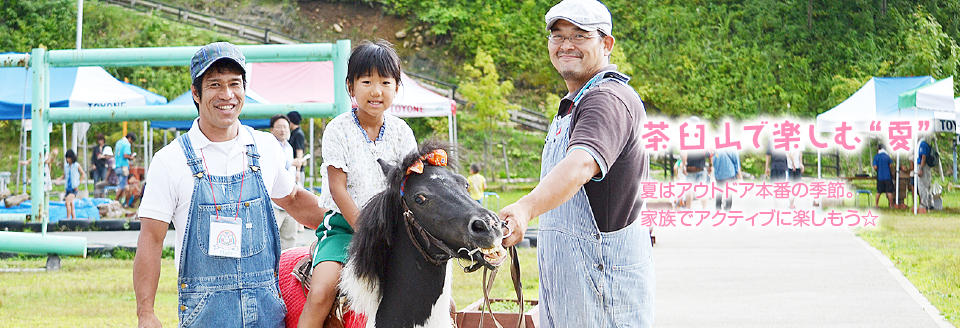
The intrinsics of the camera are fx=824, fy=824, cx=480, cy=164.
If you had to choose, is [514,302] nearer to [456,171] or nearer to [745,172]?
[456,171]

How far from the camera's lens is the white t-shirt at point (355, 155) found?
338 centimetres

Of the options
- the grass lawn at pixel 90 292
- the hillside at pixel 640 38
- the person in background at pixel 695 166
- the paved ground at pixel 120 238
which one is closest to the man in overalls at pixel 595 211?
the grass lawn at pixel 90 292

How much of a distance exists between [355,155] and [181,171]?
0.81m

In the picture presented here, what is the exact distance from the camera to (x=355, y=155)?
134 inches

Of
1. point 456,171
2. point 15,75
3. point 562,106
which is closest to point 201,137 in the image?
point 456,171

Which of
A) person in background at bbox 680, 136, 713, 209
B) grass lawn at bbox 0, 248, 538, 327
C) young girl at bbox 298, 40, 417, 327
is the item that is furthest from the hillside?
young girl at bbox 298, 40, 417, 327

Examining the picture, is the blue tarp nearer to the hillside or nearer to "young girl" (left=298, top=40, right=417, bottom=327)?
"young girl" (left=298, top=40, right=417, bottom=327)

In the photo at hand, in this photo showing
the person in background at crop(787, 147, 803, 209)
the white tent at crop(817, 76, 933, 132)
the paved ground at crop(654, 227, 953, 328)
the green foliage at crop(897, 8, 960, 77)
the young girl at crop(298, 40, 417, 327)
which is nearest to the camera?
the young girl at crop(298, 40, 417, 327)

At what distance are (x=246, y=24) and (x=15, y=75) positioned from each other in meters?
21.6

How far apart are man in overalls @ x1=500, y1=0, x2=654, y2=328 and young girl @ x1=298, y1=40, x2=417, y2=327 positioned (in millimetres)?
844

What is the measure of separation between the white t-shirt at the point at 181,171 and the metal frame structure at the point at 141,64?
4.78 meters

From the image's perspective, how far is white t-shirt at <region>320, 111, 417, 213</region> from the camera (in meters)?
3.38

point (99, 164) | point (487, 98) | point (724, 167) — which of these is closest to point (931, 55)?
Answer: point (487, 98)

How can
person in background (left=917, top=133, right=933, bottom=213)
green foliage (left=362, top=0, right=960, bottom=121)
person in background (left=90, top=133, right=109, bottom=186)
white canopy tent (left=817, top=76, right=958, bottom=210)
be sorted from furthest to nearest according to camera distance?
green foliage (left=362, top=0, right=960, bottom=121) → person in background (left=90, top=133, right=109, bottom=186) → white canopy tent (left=817, top=76, right=958, bottom=210) → person in background (left=917, top=133, right=933, bottom=213)
